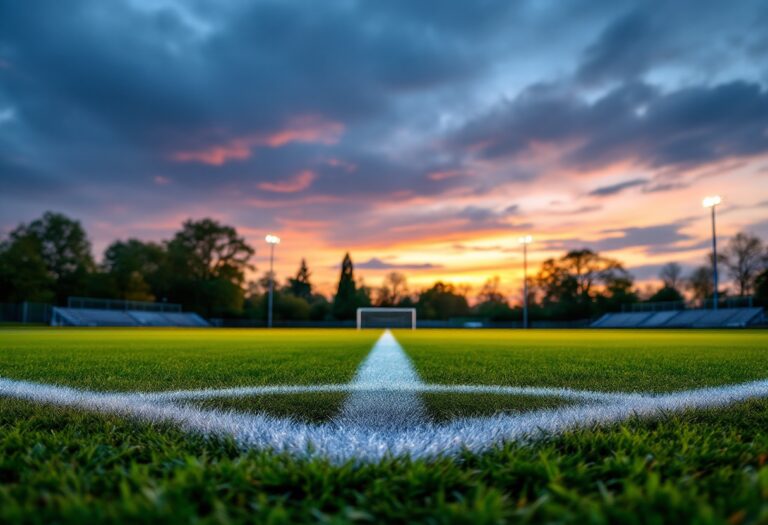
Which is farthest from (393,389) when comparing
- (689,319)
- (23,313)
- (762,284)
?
(762,284)

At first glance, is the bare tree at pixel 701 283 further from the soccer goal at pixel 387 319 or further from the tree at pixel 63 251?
the tree at pixel 63 251

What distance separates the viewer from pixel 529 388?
2963 mm

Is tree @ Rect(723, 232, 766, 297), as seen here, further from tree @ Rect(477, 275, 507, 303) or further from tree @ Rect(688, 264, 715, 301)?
tree @ Rect(477, 275, 507, 303)

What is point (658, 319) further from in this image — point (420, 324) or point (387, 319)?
point (387, 319)

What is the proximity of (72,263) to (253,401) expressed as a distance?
49.0m

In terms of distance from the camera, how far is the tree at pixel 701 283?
44781 millimetres

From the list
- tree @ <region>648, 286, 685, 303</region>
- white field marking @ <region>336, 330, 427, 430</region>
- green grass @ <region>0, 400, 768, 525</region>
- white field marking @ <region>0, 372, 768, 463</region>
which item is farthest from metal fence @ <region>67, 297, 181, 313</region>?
tree @ <region>648, 286, 685, 303</region>

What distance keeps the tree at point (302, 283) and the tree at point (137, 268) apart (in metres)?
27.9

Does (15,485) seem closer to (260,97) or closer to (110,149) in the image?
(260,97)

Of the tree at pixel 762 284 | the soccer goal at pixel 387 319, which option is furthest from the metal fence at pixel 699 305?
the soccer goal at pixel 387 319

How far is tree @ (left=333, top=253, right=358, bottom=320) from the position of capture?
49938 millimetres

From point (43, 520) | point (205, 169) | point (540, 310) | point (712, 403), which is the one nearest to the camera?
point (43, 520)

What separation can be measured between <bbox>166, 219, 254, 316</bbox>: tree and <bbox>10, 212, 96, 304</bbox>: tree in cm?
710

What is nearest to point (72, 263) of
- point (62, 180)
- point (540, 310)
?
point (62, 180)
